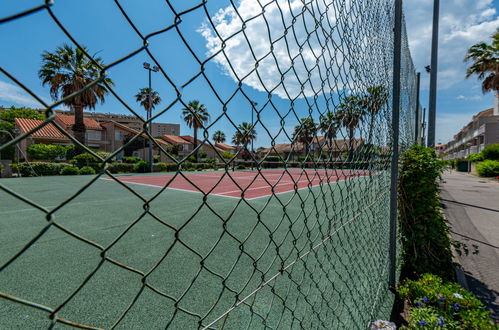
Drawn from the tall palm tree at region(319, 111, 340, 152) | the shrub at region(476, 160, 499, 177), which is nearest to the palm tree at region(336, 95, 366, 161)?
the tall palm tree at region(319, 111, 340, 152)

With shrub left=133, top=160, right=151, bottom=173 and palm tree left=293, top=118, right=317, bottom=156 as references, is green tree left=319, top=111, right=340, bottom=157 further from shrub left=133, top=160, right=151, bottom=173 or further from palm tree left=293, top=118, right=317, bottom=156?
shrub left=133, top=160, right=151, bottom=173

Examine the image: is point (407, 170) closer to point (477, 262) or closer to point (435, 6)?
point (477, 262)

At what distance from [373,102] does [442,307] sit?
1781 mm

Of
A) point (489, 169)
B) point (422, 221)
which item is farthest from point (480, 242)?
point (489, 169)

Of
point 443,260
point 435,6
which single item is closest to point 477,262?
point 443,260

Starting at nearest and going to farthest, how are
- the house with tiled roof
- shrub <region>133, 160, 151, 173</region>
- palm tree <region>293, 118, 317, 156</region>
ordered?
the house with tiled roof, palm tree <region>293, 118, 317, 156</region>, shrub <region>133, 160, 151, 173</region>

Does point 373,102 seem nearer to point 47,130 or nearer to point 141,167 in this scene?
point 47,130

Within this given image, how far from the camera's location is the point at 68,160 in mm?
19344

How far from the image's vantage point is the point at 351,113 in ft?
6.35

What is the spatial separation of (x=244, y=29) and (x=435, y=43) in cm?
741

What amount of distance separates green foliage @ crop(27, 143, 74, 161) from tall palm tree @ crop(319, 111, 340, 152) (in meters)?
20.7

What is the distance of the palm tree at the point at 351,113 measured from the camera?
1800 mm

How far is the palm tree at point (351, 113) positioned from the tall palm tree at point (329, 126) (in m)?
0.10

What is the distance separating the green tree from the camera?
61.7 inches
